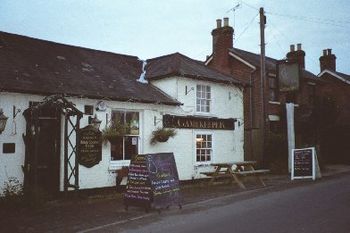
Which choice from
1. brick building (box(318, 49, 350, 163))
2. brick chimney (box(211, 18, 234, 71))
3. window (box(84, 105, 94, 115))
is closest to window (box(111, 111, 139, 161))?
window (box(84, 105, 94, 115))

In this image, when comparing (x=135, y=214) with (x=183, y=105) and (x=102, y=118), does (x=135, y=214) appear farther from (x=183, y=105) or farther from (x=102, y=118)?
(x=183, y=105)

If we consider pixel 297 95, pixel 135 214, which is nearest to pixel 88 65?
pixel 135 214

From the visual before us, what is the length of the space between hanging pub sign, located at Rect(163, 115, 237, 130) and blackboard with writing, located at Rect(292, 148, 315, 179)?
3.40 metres

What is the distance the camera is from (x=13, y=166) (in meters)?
11.4

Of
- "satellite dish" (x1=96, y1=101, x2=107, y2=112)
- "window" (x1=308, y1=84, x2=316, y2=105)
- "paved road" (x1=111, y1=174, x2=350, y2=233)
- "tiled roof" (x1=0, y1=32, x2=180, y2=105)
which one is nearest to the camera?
"paved road" (x1=111, y1=174, x2=350, y2=233)

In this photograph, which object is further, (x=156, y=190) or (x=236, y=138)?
(x=236, y=138)

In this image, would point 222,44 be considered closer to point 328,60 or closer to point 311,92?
point 311,92

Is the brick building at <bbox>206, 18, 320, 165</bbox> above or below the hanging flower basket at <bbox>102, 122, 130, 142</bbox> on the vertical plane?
above

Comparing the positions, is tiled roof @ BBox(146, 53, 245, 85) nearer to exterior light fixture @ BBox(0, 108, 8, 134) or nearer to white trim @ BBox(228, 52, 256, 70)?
white trim @ BBox(228, 52, 256, 70)

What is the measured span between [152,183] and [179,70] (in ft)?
25.2

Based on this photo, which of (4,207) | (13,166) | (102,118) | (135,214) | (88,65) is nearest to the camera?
(135,214)

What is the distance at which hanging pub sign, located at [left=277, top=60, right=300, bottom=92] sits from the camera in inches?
743

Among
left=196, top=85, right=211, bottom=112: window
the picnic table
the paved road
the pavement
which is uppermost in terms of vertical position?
left=196, top=85, right=211, bottom=112: window

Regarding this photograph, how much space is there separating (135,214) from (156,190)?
0.79 meters
